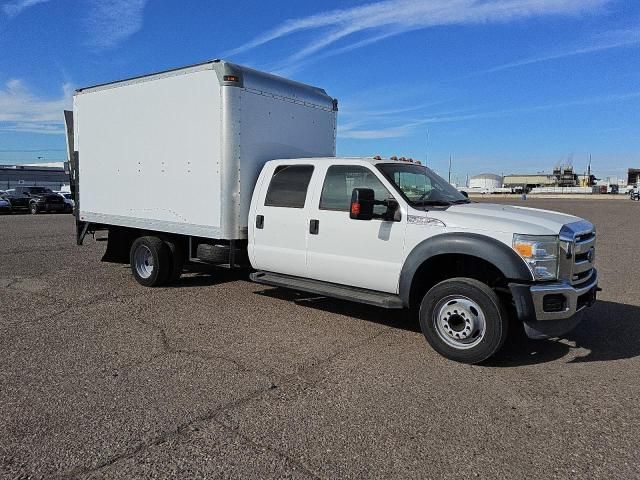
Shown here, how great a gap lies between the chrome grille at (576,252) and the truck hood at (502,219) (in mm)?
101

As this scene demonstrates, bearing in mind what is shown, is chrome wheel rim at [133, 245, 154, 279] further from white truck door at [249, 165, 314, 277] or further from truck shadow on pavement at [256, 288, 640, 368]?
white truck door at [249, 165, 314, 277]

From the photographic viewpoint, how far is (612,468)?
124 inches

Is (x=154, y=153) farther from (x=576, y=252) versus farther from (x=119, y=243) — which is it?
(x=576, y=252)

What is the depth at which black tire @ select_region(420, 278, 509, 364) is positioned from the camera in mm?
4770

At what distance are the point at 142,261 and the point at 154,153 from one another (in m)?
1.79

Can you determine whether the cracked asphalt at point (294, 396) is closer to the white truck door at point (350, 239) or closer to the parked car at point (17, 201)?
the white truck door at point (350, 239)

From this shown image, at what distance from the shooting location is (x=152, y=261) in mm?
8156

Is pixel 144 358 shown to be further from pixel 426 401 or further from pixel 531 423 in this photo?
pixel 531 423

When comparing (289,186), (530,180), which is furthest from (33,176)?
(530,180)

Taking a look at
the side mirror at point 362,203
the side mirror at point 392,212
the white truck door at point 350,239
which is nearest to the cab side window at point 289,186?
the white truck door at point 350,239

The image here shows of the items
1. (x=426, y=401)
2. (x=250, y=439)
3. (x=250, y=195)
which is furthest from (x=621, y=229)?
(x=250, y=439)

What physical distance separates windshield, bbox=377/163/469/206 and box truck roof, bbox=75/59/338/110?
89.6 inches

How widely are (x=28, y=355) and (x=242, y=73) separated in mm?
4202

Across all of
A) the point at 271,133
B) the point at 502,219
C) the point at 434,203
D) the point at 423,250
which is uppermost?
the point at 271,133
